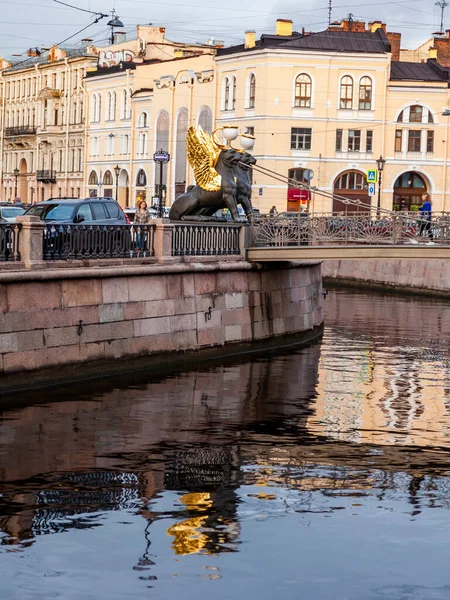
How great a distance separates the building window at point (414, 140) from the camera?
65812 mm

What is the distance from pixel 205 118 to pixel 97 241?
47890 millimetres

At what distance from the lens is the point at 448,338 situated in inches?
1157

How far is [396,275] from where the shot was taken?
44.4 meters

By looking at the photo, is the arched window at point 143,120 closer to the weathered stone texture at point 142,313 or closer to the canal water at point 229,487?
the weathered stone texture at point 142,313

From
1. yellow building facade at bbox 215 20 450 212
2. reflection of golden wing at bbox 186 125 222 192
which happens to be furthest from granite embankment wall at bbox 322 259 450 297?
reflection of golden wing at bbox 186 125 222 192

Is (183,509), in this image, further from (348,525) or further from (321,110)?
(321,110)

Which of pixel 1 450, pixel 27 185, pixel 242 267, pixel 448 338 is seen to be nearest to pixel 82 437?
pixel 1 450

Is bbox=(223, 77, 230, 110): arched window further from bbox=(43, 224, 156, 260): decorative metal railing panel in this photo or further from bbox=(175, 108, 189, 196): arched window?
bbox=(43, 224, 156, 260): decorative metal railing panel

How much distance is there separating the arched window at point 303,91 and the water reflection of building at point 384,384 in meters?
31.9

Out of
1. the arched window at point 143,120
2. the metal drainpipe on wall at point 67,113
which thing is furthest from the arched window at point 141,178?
the metal drainpipe on wall at point 67,113

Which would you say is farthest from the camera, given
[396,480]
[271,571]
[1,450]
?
[1,450]

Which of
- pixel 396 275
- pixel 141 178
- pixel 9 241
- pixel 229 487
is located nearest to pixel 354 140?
pixel 141 178

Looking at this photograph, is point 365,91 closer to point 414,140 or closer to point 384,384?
point 414,140

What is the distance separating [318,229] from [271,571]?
14.8 m
